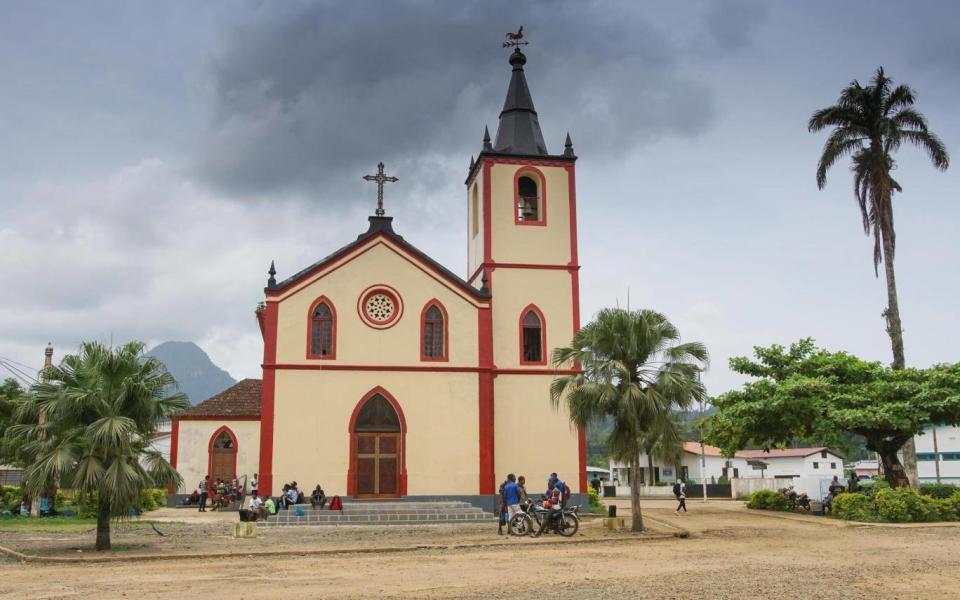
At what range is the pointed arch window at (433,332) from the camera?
1147 inches

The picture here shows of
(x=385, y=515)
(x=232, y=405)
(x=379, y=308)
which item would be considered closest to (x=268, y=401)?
(x=379, y=308)

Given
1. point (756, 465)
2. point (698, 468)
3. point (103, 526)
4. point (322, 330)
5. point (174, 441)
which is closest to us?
point (103, 526)

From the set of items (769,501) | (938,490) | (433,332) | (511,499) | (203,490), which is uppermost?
(433,332)

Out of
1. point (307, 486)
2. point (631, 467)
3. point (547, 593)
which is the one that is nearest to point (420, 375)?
point (307, 486)

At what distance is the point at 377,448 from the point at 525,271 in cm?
806

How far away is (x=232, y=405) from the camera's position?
3591 cm

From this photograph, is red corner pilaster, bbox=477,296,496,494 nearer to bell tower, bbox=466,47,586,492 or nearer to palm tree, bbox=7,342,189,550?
bell tower, bbox=466,47,586,492

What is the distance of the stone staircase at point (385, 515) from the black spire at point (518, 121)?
13.0 meters

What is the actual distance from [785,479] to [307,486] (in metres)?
34.9

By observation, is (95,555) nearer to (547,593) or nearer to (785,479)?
(547,593)

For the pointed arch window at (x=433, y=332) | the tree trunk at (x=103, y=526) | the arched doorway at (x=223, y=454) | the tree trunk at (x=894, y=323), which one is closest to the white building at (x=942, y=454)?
the tree trunk at (x=894, y=323)

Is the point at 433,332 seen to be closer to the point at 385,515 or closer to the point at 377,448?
the point at 377,448

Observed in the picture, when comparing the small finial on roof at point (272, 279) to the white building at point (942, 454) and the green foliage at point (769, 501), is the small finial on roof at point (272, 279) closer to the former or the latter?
the green foliage at point (769, 501)

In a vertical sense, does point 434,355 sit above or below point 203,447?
above
